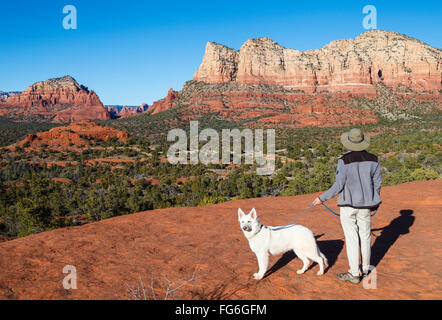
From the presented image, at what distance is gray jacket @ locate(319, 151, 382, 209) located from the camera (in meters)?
4.16

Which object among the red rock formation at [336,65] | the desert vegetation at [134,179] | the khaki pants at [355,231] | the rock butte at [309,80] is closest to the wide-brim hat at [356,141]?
the khaki pants at [355,231]

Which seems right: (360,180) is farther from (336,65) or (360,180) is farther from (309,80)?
(336,65)

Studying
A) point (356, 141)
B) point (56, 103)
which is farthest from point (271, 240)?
point (56, 103)

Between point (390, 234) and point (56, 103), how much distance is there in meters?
186

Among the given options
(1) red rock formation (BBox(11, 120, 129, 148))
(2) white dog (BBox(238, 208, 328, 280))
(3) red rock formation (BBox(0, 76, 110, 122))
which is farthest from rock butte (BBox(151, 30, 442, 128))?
(2) white dog (BBox(238, 208, 328, 280))

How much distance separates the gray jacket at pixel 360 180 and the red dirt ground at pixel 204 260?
125 centimetres

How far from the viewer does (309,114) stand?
86438 mm

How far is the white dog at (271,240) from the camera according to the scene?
446cm

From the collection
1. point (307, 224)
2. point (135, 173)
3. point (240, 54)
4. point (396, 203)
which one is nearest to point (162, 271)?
point (307, 224)

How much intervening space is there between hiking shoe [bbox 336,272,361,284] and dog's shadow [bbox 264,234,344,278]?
0.39 m

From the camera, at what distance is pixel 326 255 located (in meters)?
5.68

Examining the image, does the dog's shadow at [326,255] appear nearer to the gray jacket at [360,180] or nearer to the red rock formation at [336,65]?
the gray jacket at [360,180]

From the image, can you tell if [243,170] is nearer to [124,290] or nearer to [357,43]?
[124,290]

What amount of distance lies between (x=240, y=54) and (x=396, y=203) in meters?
115
